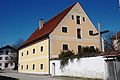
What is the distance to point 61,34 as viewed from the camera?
119ft

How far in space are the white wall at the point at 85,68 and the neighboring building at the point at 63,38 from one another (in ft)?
14.2

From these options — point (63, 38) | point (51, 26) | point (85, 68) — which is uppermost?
point (51, 26)

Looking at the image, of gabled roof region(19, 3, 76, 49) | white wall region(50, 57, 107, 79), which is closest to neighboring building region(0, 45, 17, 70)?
gabled roof region(19, 3, 76, 49)

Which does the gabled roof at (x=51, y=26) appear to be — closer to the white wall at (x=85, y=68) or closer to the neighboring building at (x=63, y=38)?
the neighboring building at (x=63, y=38)

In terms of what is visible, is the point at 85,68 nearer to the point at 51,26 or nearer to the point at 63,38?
the point at 63,38

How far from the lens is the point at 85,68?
24.9 metres

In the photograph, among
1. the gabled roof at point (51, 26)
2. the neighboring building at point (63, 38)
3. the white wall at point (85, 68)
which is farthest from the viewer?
the gabled roof at point (51, 26)

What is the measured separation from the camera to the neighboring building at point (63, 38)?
35188 millimetres

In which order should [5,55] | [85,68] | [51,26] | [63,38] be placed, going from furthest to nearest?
[5,55]
[51,26]
[63,38]
[85,68]

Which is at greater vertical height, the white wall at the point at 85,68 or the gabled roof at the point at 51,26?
the gabled roof at the point at 51,26

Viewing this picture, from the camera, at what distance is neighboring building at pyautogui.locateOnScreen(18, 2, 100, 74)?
35188 mm

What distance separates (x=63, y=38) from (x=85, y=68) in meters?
12.1

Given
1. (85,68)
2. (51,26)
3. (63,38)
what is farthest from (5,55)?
(85,68)

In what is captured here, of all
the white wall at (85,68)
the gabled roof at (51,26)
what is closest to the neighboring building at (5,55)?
the gabled roof at (51,26)
